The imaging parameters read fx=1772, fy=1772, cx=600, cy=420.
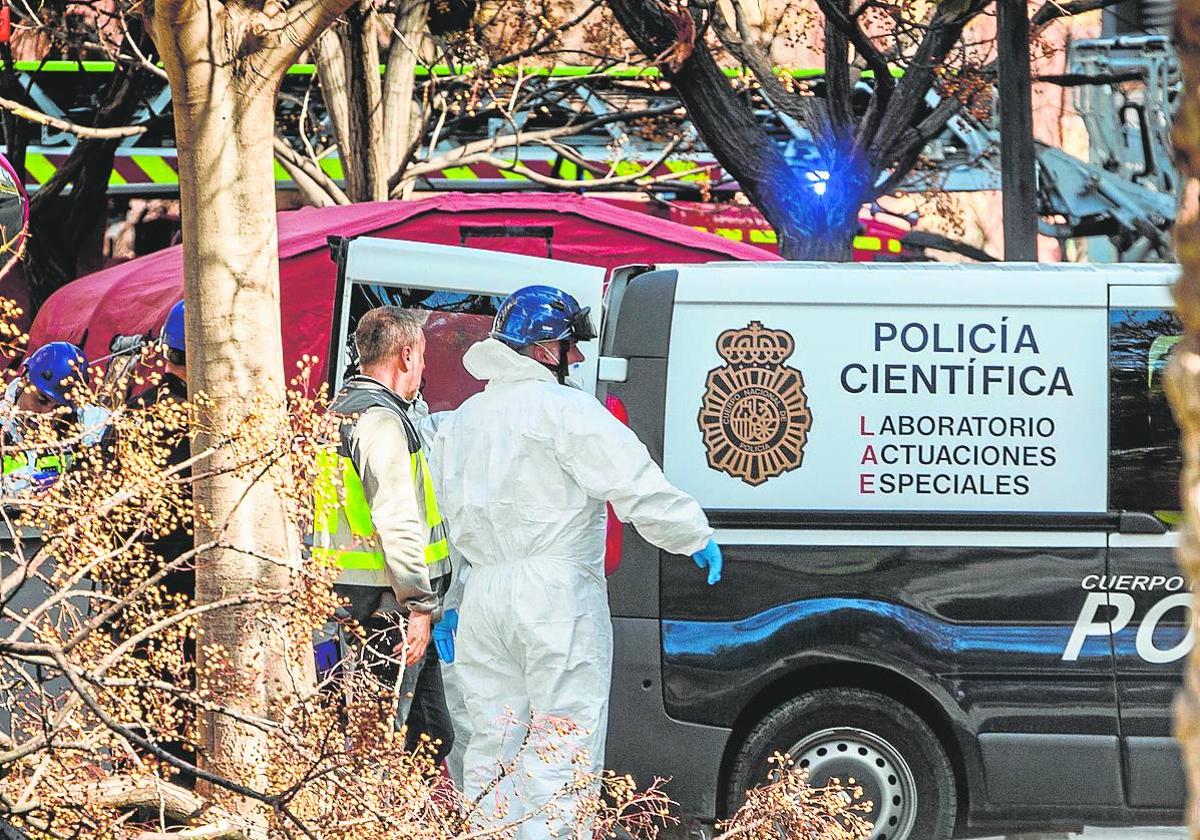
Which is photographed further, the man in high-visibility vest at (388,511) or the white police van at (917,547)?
the white police van at (917,547)

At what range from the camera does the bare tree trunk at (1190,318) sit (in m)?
1.25

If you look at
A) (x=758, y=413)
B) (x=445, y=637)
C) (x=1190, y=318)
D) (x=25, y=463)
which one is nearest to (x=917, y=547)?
(x=758, y=413)

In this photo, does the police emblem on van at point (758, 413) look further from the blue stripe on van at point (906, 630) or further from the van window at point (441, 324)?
the van window at point (441, 324)

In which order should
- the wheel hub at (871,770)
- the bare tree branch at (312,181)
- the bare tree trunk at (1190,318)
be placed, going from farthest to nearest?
the bare tree branch at (312,181)
the wheel hub at (871,770)
the bare tree trunk at (1190,318)

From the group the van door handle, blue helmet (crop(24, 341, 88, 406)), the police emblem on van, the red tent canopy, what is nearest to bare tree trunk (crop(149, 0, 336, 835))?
blue helmet (crop(24, 341, 88, 406))

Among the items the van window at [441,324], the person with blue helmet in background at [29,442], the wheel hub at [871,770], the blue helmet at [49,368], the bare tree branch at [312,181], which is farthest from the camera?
the bare tree branch at [312,181]

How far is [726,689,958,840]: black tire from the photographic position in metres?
5.83

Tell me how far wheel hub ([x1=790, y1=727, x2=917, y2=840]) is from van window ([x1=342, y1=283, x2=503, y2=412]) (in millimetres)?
2292

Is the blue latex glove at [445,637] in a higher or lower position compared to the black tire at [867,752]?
higher

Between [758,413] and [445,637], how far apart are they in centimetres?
128

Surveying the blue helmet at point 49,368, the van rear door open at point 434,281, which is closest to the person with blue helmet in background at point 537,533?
the van rear door open at point 434,281

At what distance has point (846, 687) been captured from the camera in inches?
231

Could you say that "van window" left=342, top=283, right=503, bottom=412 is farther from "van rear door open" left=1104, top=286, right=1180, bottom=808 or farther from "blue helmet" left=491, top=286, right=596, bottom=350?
"van rear door open" left=1104, top=286, right=1180, bottom=808

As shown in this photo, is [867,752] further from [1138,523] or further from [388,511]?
[388,511]
